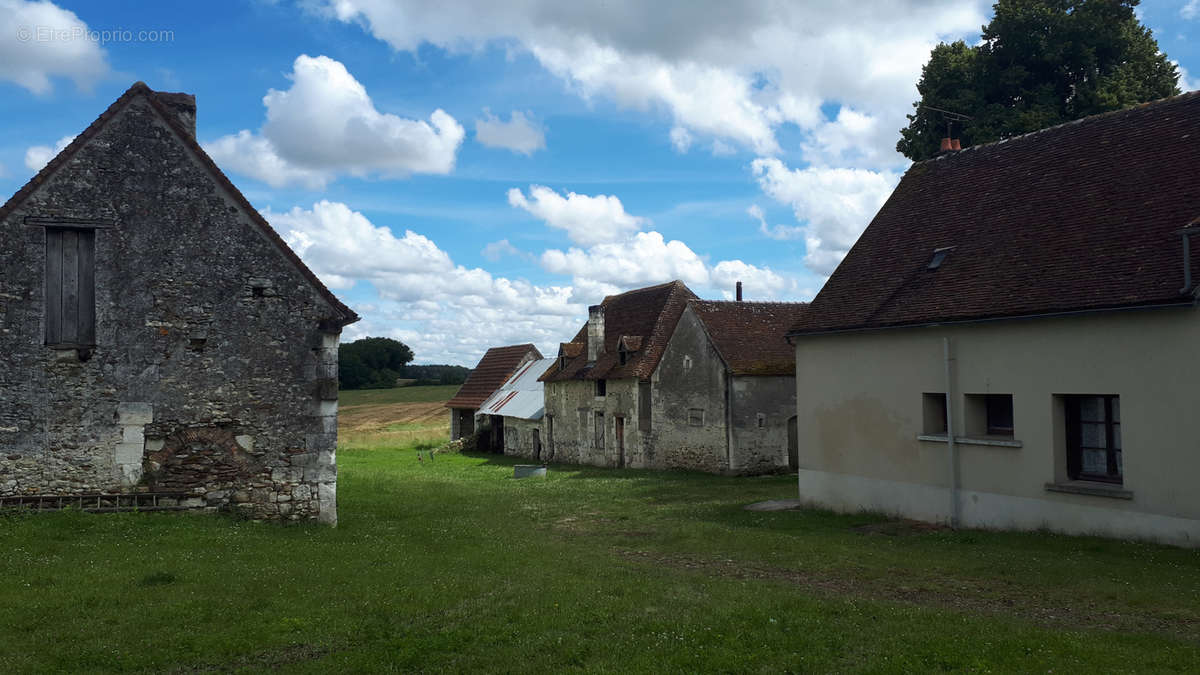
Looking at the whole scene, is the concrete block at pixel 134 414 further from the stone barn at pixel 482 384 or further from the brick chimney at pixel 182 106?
the stone barn at pixel 482 384

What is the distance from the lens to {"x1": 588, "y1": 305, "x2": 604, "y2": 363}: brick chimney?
38.2 m

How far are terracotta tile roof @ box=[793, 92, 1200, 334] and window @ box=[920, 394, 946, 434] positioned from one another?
5.16 ft

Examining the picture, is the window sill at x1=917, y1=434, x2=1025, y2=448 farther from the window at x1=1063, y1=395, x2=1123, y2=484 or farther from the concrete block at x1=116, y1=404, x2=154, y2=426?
the concrete block at x1=116, y1=404, x2=154, y2=426

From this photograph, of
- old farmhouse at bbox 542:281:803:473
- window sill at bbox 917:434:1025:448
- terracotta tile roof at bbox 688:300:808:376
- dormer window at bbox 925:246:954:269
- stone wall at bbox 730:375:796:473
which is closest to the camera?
window sill at bbox 917:434:1025:448

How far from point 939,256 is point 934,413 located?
3392 mm

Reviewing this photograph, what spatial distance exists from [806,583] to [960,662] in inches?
153

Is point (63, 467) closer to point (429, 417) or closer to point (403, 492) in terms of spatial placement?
point (403, 492)

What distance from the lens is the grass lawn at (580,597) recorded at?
7.62 metres

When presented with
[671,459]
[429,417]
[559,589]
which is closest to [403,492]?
[671,459]

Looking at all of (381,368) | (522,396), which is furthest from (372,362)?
(522,396)

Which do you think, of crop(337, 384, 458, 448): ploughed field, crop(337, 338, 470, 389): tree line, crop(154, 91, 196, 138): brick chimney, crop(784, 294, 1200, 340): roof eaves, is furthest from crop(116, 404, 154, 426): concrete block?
crop(337, 338, 470, 389): tree line

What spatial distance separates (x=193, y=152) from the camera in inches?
603

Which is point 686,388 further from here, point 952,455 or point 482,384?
point 482,384

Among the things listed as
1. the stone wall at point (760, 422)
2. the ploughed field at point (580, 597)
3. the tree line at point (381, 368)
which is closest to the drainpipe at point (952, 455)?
the ploughed field at point (580, 597)
